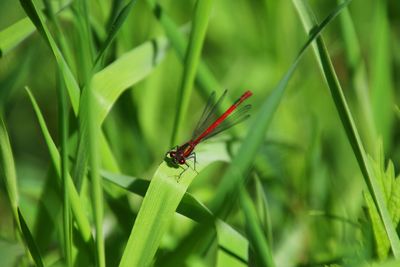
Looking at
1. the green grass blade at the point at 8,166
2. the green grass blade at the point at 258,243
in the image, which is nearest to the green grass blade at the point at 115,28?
the green grass blade at the point at 8,166

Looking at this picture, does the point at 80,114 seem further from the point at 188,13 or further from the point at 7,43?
the point at 188,13

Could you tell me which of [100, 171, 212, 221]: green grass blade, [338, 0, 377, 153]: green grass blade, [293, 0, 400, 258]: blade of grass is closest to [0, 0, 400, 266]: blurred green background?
[338, 0, 377, 153]: green grass blade

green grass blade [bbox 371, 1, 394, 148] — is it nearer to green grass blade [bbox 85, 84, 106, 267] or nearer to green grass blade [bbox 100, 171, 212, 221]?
green grass blade [bbox 100, 171, 212, 221]

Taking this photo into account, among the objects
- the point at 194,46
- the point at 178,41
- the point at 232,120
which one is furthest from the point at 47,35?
the point at 232,120

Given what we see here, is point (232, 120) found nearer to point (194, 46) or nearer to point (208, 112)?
point (208, 112)

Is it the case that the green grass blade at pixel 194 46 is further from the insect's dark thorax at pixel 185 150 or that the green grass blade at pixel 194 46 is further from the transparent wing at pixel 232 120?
the transparent wing at pixel 232 120

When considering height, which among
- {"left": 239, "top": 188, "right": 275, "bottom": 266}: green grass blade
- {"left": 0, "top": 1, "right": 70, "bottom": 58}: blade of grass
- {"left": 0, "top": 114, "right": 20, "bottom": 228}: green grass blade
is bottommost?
{"left": 239, "top": 188, "right": 275, "bottom": 266}: green grass blade

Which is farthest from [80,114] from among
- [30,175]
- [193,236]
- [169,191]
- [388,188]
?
[30,175]
